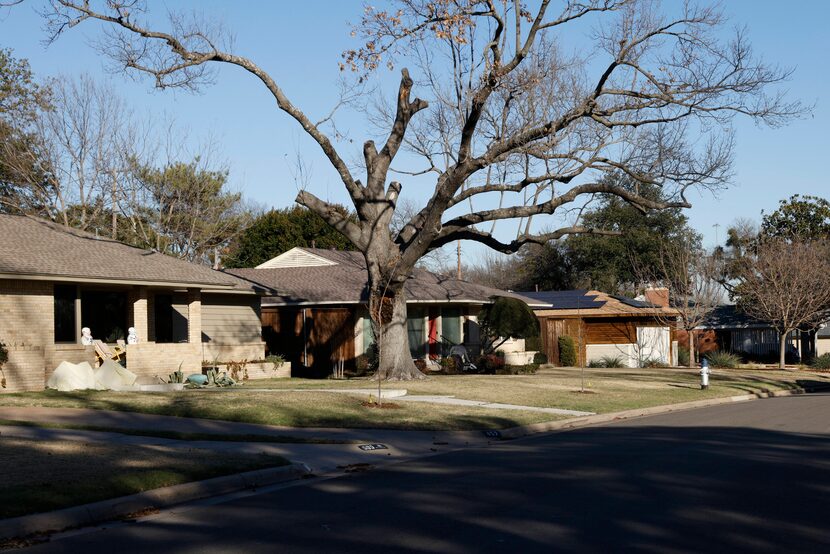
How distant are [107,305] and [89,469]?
16.6m

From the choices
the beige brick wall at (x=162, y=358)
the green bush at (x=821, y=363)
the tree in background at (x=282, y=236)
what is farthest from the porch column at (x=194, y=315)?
the green bush at (x=821, y=363)

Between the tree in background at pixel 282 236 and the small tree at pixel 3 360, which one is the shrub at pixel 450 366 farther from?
the tree in background at pixel 282 236

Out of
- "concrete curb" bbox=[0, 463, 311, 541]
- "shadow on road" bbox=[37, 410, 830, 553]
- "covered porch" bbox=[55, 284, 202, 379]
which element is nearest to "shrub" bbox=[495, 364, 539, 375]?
"covered porch" bbox=[55, 284, 202, 379]

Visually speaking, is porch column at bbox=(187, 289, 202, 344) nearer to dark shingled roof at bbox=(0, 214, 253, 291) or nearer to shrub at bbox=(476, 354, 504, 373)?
dark shingled roof at bbox=(0, 214, 253, 291)

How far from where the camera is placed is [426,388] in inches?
1022

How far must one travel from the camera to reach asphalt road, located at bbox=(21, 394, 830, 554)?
842 cm

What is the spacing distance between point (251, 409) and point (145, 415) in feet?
6.82

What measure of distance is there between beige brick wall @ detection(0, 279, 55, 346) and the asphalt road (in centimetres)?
1319

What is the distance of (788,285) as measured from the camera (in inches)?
1833

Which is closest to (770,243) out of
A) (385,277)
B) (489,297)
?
(489,297)

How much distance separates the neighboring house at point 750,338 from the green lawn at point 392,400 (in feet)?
90.9

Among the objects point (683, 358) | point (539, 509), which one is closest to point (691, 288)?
point (683, 358)

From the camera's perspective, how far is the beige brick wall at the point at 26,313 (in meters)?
23.1

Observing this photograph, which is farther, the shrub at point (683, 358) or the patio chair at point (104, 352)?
the shrub at point (683, 358)
